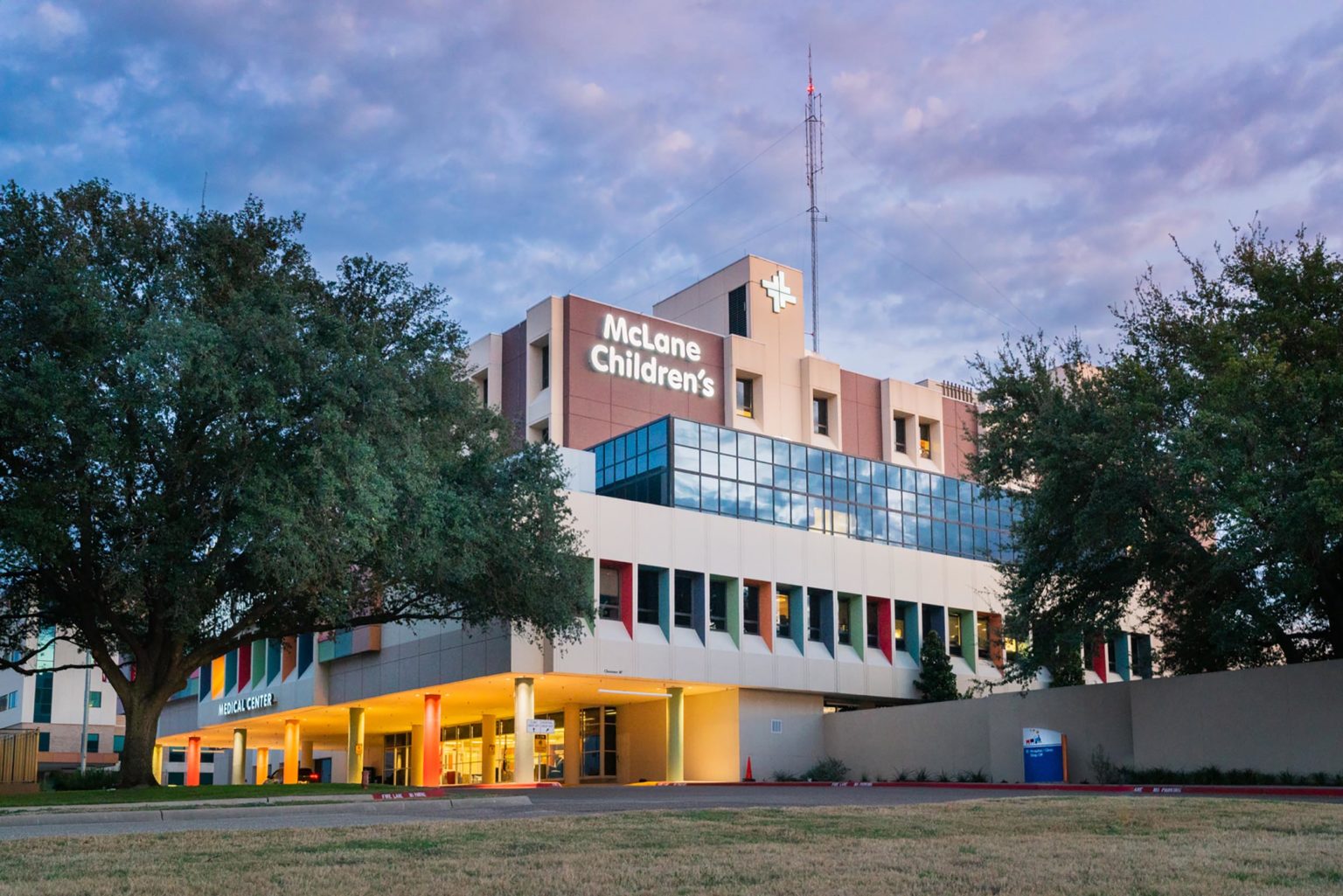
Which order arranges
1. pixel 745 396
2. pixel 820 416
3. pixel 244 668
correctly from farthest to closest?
1. pixel 244 668
2. pixel 820 416
3. pixel 745 396

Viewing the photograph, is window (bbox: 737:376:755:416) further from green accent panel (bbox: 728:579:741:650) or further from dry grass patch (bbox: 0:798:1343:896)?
dry grass patch (bbox: 0:798:1343:896)

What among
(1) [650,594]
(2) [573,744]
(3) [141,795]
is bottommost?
(2) [573,744]

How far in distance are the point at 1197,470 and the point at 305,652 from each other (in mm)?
43872

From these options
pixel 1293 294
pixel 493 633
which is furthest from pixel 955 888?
pixel 493 633

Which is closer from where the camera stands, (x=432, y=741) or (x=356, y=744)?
(x=432, y=741)

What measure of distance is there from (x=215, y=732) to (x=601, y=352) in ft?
116

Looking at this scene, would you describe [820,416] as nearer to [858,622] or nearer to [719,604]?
[858,622]

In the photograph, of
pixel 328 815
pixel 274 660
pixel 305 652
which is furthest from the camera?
pixel 274 660

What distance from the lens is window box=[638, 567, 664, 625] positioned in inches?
1802

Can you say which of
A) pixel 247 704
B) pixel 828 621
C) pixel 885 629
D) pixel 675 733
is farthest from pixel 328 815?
pixel 247 704

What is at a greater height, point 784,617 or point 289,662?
point 784,617

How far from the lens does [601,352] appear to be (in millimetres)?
54938

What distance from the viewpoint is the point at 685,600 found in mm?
46938

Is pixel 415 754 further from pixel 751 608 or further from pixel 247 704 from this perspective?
pixel 751 608
